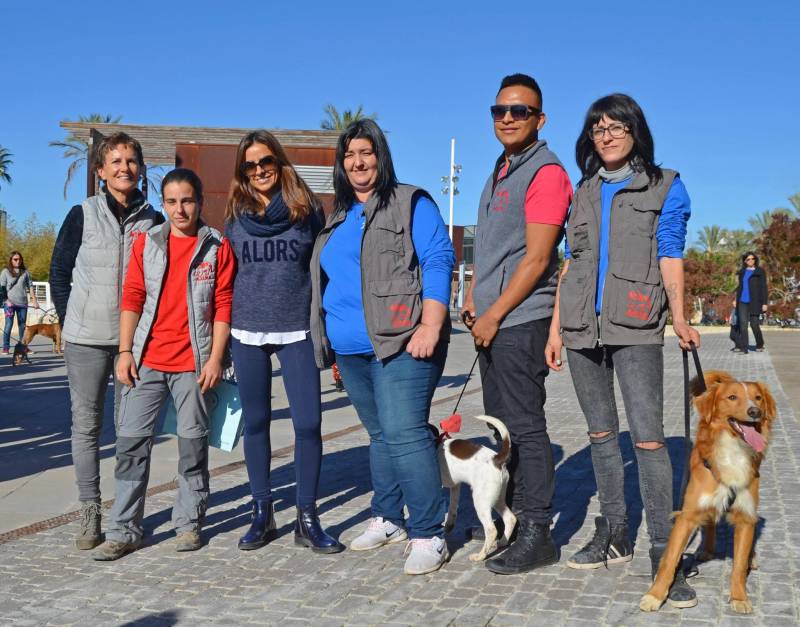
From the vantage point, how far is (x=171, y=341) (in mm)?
4270

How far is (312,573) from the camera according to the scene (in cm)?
394

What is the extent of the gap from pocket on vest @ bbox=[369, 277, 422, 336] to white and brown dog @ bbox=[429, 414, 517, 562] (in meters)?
0.62

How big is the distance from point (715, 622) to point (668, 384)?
32.8ft

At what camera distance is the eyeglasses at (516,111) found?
380cm

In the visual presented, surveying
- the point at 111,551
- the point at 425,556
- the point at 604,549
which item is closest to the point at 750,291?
the point at 604,549

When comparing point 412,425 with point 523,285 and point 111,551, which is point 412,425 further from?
point 111,551

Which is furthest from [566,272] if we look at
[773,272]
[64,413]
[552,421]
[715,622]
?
[773,272]

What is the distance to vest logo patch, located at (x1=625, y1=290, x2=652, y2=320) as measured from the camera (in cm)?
361

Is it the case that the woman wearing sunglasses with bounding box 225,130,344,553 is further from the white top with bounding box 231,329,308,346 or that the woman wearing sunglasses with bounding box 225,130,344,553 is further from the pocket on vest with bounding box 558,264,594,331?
the pocket on vest with bounding box 558,264,594,331

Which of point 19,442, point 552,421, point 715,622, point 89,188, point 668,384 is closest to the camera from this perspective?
point 715,622

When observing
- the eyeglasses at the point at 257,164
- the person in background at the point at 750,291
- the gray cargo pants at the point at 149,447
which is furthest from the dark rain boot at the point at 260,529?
the person in background at the point at 750,291

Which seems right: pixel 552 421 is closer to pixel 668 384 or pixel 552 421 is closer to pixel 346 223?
pixel 668 384

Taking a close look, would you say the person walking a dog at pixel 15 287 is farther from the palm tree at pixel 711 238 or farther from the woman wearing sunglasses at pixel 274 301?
the palm tree at pixel 711 238

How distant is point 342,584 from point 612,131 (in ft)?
7.92
